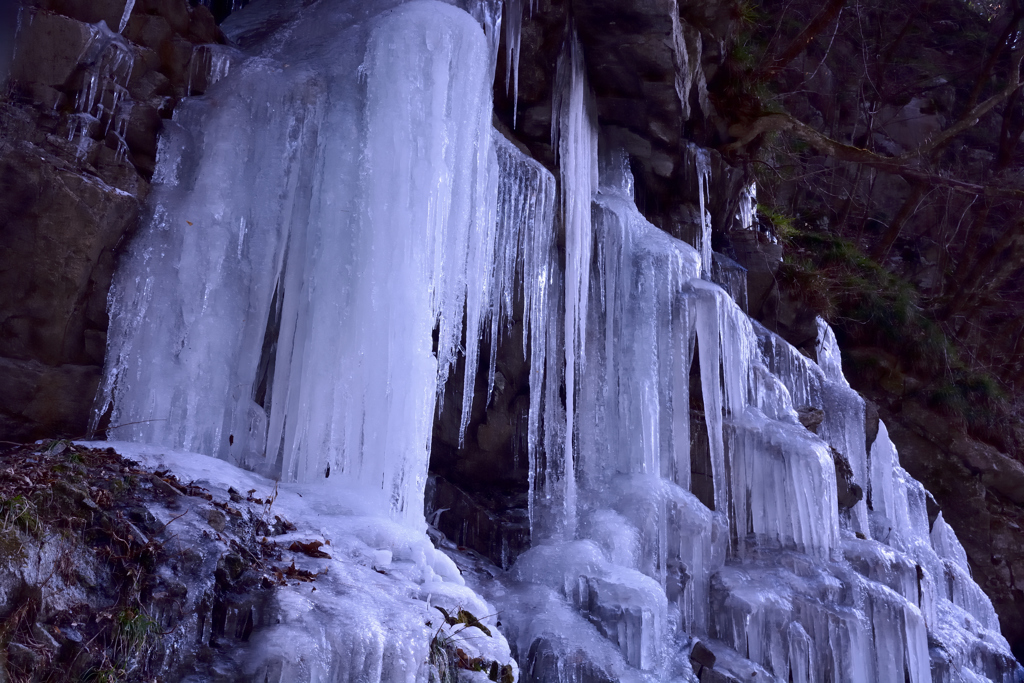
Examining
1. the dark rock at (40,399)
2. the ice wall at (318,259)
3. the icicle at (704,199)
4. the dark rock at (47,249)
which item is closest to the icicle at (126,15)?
the ice wall at (318,259)

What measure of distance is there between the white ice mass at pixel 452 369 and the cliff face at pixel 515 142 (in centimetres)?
18

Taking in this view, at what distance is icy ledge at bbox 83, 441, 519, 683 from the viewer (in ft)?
11.0

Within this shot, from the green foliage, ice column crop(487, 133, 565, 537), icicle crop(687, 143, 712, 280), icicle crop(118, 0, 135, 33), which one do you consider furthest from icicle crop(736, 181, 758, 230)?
the green foliage

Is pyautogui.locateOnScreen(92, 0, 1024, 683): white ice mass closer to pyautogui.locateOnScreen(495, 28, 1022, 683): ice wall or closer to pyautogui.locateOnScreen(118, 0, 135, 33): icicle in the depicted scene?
pyautogui.locateOnScreen(495, 28, 1022, 683): ice wall

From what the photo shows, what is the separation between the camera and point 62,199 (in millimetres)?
5055

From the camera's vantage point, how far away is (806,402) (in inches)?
391

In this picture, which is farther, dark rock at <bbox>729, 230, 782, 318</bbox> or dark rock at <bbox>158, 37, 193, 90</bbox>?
dark rock at <bbox>729, 230, 782, 318</bbox>

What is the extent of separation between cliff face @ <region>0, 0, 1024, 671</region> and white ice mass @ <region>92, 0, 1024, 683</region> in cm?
18

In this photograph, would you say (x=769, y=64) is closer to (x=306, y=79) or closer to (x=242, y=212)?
(x=306, y=79)

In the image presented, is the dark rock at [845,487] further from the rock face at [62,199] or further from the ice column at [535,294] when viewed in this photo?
the rock face at [62,199]

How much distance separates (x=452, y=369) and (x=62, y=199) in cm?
363

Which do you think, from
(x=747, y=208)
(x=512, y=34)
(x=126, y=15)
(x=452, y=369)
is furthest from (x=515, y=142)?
(x=747, y=208)

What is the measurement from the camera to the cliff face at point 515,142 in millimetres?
5039

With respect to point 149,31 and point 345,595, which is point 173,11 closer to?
point 149,31
